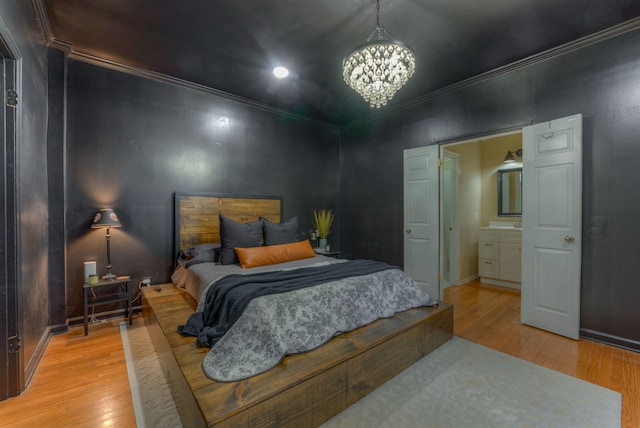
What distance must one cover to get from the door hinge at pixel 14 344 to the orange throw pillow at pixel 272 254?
160 centimetres

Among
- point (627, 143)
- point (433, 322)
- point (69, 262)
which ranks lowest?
point (433, 322)

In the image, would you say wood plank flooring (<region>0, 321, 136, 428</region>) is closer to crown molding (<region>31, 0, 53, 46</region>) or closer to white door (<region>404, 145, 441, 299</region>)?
crown molding (<region>31, 0, 53, 46</region>)

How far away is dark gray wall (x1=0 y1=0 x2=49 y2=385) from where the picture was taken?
1.84 meters

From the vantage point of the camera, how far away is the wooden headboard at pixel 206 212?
3406 millimetres

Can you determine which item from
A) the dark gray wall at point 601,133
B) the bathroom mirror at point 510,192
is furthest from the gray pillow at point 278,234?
the bathroom mirror at point 510,192

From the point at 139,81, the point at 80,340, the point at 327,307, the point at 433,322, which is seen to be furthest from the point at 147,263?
the point at 433,322

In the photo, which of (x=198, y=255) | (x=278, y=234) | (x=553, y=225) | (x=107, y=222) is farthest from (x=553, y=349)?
(x=107, y=222)

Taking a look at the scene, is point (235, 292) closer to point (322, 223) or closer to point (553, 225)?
point (322, 223)

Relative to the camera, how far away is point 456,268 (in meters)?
4.57

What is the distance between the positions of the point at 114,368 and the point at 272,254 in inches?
63.1

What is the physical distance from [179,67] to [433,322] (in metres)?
3.67

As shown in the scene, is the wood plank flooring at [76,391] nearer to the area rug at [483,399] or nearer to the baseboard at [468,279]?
the area rug at [483,399]

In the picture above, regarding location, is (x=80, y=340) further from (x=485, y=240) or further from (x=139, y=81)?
(x=485, y=240)

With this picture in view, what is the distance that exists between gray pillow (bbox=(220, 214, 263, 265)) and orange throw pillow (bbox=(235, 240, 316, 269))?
0.41 feet
